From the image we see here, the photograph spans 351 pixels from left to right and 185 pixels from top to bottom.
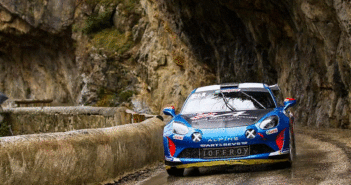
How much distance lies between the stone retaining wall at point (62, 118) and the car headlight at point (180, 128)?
6.59 meters

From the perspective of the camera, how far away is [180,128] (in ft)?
27.9

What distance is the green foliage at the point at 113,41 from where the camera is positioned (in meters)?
36.6

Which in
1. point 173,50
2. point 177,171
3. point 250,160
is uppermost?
point 173,50

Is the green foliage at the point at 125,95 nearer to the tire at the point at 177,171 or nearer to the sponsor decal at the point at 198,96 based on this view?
the sponsor decal at the point at 198,96

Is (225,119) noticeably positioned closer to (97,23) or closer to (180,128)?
(180,128)

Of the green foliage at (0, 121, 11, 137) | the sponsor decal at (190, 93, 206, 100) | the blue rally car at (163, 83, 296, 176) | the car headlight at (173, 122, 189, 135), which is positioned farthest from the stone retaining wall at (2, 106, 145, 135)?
the blue rally car at (163, 83, 296, 176)

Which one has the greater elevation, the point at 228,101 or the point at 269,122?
the point at 228,101

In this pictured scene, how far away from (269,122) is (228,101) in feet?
4.27

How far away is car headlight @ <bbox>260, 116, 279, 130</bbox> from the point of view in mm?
8172

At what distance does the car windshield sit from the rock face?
5.25 m

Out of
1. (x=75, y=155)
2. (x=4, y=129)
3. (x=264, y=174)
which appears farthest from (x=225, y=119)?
(x=4, y=129)

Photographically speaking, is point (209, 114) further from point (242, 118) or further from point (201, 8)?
point (201, 8)

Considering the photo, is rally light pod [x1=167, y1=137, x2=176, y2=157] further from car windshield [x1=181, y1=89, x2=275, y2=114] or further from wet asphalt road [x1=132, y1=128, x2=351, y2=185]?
car windshield [x1=181, y1=89, x2=275, y2=114]

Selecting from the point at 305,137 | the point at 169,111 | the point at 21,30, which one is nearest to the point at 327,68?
the point at 305,137
